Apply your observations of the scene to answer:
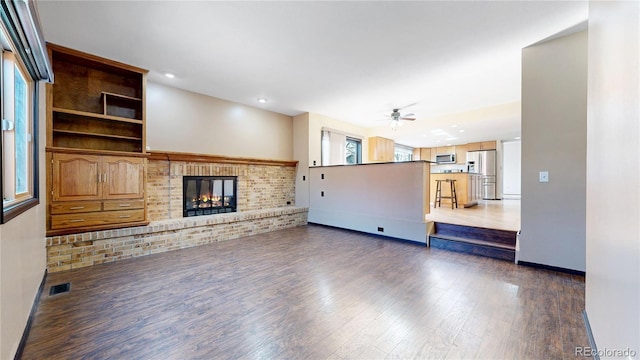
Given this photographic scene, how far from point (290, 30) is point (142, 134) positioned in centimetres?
266

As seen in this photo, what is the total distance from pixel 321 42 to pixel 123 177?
3.19 metres

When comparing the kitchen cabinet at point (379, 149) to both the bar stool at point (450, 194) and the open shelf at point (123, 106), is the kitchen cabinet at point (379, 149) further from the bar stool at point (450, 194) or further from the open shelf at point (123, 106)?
the open shelf at point (123, 106)

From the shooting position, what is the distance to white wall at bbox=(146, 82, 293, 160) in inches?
161

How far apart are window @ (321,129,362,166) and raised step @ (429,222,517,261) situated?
3.12 meters

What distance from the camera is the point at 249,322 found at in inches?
73.7

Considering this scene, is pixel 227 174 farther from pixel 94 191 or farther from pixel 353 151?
pixel 353 151

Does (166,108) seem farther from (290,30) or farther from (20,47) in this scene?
(290,30)

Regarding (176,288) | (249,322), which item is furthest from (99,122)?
(249,322)

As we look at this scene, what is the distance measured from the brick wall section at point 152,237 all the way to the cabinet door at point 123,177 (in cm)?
49

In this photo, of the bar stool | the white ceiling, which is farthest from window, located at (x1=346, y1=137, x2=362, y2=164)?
the white ceiling

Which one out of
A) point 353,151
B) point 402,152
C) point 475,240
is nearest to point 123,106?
point 353,151

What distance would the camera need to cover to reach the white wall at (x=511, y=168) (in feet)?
32.7

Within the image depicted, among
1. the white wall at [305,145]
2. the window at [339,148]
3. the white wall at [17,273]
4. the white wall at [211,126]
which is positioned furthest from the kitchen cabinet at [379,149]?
the white wall at [17,273]

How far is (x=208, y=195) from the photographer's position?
4.70m
